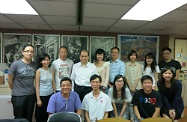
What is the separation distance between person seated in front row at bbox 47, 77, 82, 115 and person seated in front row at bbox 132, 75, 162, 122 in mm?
802

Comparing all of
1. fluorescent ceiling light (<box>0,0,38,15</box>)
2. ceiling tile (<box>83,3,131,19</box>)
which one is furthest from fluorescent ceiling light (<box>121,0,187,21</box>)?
fluorescent ceiling light (<box>0,0,38,15</box>)

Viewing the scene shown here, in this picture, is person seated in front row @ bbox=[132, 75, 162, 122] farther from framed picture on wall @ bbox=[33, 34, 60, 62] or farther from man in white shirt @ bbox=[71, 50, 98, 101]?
framed picture on wall @ bbox=[33, 34, 60, 62]

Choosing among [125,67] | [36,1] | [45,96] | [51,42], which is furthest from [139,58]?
[36,1]

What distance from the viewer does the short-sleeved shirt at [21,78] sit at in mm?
2441

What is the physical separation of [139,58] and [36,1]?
11.1 ft

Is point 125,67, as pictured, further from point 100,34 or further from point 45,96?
point 100,34

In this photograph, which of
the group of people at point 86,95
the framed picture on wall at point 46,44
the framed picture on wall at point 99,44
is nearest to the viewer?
the group of people at point 86,95

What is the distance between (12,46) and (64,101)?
9.44ft

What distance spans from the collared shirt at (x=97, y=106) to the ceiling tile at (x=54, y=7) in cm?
124

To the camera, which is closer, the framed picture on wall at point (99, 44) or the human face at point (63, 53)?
the human face at point (63, 53)

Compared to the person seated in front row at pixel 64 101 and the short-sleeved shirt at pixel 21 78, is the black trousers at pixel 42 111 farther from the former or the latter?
the person seated in front row at pixel 64 101

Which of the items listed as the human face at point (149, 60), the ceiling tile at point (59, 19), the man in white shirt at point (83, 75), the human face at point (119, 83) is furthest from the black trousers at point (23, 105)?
the human face at point (149, 60)

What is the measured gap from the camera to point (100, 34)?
4.78 m

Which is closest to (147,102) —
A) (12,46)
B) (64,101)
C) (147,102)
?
(147,102)
